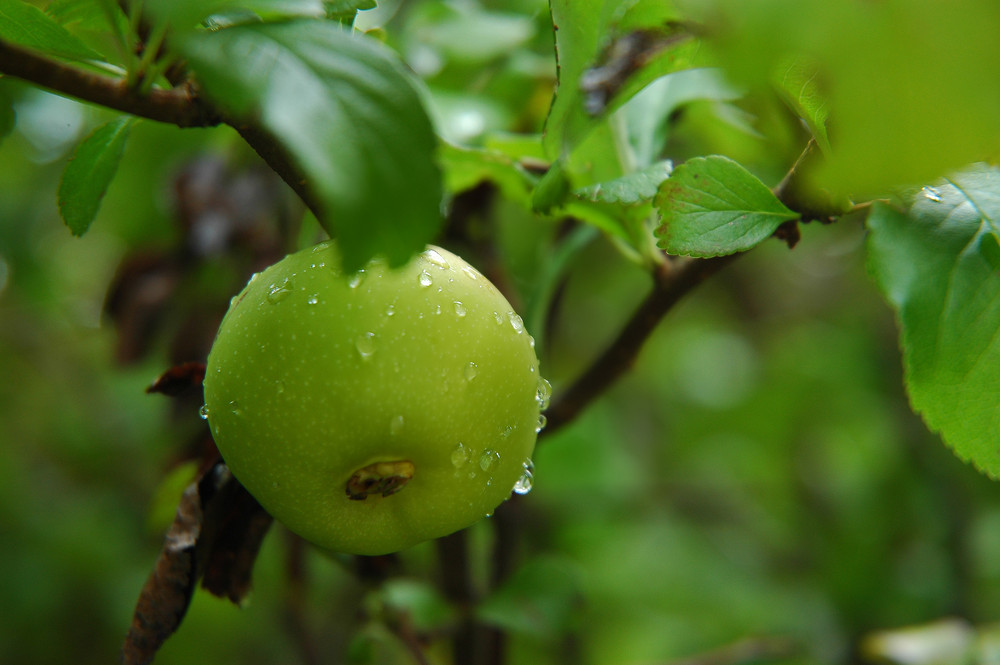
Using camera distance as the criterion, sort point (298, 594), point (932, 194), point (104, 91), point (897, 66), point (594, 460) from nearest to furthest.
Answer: point (897, 66) < point (104, 91) < point (932, 194) < point (298, 594) < point (594, 460)

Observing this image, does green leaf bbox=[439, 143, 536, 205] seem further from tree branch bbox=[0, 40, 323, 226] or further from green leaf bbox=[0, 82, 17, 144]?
green leaf bbox=[0, 82, 17, 144]

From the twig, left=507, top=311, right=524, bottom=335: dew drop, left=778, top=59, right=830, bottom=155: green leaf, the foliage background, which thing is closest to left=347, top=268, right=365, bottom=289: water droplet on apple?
left=507, top=311, right=524, bottom=335: dew drop

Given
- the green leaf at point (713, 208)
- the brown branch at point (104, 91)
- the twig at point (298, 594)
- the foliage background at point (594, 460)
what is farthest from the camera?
the foliage background at point (594, 460)

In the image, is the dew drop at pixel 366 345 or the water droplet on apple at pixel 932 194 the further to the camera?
the water droplet on apple at pixel 932 194

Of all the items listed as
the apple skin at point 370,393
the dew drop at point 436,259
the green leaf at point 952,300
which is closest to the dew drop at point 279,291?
the apple skin at point 370,393

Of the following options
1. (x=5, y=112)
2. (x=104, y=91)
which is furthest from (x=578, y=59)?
(x=5, y=112)

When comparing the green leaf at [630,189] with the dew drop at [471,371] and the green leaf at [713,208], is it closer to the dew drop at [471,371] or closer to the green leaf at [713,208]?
the green leaf at [713,208]

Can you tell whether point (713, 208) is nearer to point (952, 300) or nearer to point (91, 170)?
point (952, 300)
